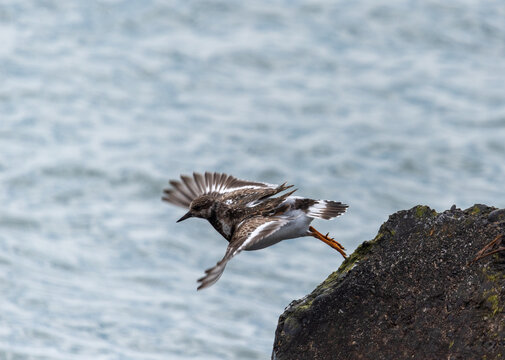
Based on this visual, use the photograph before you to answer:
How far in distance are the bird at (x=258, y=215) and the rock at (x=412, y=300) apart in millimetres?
794

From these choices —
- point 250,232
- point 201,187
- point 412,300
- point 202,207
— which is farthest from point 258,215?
point 412,300

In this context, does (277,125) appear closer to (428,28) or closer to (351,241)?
(351,241)

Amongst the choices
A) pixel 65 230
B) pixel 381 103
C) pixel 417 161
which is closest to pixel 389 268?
pixel 65 230

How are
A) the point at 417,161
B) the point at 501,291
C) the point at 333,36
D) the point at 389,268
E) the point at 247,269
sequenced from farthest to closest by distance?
the point at 333,36, the point at 417,161, the point at 247,269, the point at 389,268, the point at 501,291

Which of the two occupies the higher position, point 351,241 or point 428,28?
Answer: point 428,28

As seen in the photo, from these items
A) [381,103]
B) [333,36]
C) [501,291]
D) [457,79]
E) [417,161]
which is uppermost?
[333,36]

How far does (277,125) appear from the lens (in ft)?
55.7

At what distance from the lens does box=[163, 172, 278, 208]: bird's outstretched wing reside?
27.0ft

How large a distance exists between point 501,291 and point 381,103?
13.2m

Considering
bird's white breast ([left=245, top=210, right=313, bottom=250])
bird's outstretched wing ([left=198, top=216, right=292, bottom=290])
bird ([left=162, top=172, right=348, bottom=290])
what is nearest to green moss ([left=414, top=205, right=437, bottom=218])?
bird ([left=162, top=172, right=348, bottom=290])

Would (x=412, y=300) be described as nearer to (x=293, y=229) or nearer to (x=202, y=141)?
(x=293, y=229)

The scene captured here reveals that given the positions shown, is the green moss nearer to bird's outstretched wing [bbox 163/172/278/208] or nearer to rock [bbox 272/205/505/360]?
rock [bbox 272/205/505/360]

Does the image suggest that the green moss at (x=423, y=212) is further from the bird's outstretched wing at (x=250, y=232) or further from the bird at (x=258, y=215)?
the bird's outstretched wing at (x=250, y=232)

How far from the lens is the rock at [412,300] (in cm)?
482
